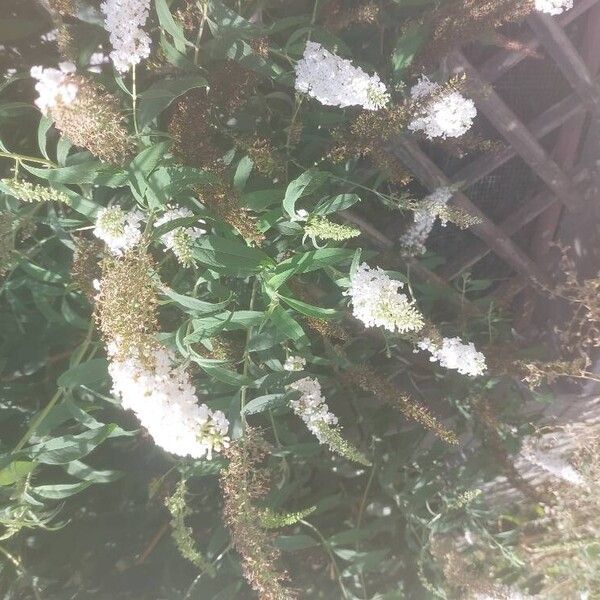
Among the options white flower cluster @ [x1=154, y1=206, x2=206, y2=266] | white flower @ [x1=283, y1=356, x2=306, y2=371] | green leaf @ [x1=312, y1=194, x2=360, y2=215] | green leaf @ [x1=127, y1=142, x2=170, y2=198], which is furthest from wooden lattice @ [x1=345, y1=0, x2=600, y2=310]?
green leaf @ [x1=127, y1=142, x2=170, y2=198]

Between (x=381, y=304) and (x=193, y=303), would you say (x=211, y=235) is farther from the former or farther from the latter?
(x=381, y=304)

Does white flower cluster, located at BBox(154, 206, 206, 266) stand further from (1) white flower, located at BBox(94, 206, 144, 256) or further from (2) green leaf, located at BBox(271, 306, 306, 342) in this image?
(2) green leaf, located at BBox(271, 306, 306, 342)

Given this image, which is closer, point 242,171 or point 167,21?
point 167,21

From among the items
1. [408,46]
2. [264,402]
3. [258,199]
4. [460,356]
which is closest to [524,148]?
[408,46]

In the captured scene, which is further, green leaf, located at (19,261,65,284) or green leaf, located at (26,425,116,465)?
green leaf, located at (19,261,65,284)

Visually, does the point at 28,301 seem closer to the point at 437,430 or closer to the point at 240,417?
the point at 240,417

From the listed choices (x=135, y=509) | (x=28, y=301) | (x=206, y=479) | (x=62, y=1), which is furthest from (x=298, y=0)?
(x=135, y=509)

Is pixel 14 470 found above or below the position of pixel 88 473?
above
